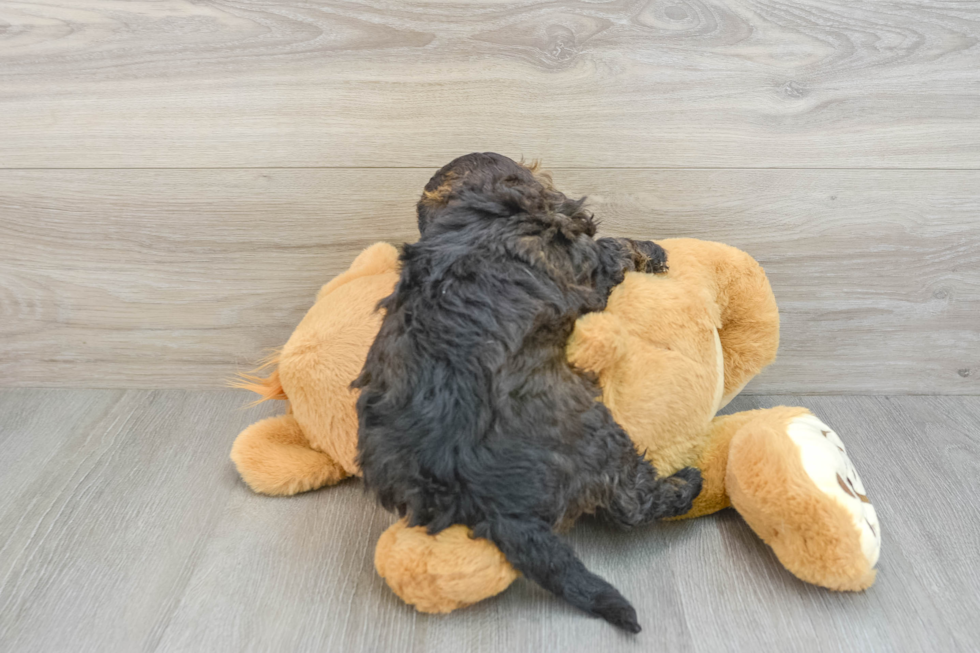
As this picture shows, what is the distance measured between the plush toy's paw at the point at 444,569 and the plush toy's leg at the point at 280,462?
237 mm

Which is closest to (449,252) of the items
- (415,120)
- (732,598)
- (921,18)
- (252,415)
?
(415,120)

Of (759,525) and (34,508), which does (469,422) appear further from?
(34,508)

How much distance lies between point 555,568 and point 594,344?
0.20 metres

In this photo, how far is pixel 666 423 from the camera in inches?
26.7

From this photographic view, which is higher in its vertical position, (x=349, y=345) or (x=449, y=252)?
(x=449, y=252)

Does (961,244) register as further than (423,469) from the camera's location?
Yes

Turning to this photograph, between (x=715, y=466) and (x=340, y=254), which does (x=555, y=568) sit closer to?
(x=715, y=466)

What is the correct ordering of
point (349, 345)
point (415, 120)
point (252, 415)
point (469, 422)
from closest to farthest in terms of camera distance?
1. point (469, 422)
2. point (349, 345)
3. point (415, 120)
4. point (252, 415)

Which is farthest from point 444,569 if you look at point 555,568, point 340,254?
point 340,254

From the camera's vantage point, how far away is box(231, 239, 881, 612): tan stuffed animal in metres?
0.61

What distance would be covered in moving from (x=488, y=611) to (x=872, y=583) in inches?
14.5

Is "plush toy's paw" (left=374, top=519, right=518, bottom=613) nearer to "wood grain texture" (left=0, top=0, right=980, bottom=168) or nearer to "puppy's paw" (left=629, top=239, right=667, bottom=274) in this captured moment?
"puppy's paw" (left=629, top=239, right=667, bottom=274)

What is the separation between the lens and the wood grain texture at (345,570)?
62cm

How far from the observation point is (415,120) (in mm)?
871
